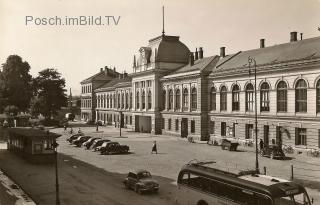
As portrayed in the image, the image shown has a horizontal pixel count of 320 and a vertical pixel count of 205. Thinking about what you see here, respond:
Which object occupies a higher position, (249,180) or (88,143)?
(249,180)

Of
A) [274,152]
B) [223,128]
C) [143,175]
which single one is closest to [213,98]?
[223,128]

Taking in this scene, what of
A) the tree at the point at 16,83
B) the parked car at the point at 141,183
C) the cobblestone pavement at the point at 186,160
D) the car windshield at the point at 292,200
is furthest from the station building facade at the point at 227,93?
the tree at the point at 16,83

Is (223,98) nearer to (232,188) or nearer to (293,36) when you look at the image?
(293,36)

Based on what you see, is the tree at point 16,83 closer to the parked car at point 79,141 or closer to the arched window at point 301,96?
the parked car at point 79,141

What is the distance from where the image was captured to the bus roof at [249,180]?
1452cm

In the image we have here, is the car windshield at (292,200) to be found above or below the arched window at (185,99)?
below

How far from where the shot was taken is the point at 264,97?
145 feet

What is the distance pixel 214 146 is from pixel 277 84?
38.9ft

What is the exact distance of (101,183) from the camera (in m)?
26.3

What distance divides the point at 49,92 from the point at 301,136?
67.4m

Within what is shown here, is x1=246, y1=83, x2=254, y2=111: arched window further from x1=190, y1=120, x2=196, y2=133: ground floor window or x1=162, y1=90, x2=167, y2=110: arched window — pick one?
x1=162, y1=90, x2=167, y2=110: arched window

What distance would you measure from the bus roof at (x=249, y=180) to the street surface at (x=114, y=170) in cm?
218

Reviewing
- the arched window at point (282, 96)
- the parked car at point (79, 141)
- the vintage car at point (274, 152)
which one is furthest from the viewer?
the parked car at point (79, 141)

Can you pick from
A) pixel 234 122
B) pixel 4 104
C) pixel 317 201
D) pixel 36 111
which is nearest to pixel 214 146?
pixel 234 122
